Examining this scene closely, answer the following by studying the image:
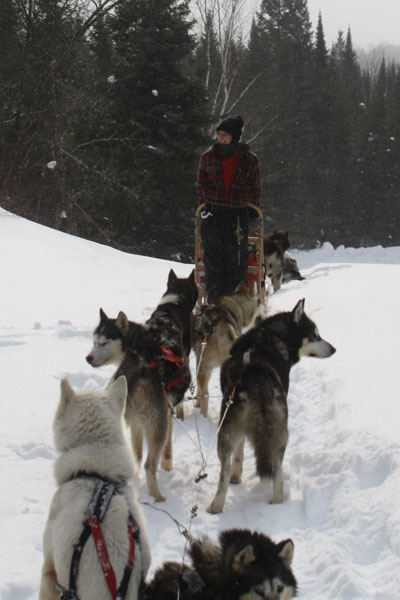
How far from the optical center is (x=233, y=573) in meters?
1.64

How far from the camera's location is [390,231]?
32625mm

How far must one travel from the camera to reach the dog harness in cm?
147

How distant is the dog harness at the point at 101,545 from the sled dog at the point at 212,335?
2.41m

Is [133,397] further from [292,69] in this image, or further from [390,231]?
[390,231]

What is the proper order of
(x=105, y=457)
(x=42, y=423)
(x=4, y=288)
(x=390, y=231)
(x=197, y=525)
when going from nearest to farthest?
(x=105, y=457) → (x=197, y=525) → (x=42, y=423) → (x=4, y=288) → (x=390, y=231)

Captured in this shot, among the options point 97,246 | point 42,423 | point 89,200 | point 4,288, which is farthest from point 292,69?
point 42,423

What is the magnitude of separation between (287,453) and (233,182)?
2795 mm

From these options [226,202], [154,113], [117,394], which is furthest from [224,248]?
[154,113]

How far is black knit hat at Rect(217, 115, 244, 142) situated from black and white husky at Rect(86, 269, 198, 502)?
214cm

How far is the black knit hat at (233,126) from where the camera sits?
505 cm

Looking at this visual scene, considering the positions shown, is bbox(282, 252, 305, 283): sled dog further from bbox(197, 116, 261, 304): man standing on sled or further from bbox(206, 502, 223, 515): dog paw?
bbox(206, 502, 223, 515): dog paw

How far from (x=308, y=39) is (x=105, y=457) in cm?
3347

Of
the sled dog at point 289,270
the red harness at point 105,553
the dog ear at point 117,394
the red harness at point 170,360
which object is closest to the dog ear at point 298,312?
the red harness at point 170,360

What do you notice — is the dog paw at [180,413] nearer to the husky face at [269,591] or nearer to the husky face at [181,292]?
the husky face at [181,292]
